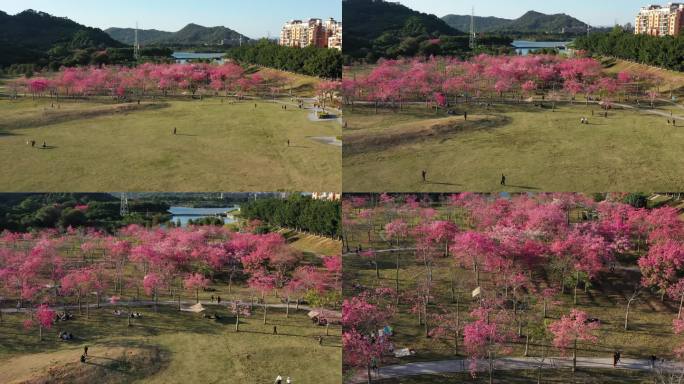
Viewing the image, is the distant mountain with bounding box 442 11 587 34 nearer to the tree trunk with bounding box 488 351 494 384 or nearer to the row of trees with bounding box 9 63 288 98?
the tree trunk with bounding box 488 351 494 384

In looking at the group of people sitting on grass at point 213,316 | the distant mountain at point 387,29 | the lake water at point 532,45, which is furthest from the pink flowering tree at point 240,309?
the lake water at point 532,45

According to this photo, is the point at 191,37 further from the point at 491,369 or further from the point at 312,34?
the point at 491,369

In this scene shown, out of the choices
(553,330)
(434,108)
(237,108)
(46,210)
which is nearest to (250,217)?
(237,108)

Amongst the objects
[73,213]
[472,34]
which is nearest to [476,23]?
[472,34]

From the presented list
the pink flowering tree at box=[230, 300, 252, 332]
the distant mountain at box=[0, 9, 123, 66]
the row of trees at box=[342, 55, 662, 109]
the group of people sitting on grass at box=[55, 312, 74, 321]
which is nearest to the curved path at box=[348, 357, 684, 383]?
the pink flowering tree at box=[230, 300, 252, 332]

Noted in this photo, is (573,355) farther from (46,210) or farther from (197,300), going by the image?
(46,210)

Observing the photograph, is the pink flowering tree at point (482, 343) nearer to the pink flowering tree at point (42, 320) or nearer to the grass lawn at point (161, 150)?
the grass lawn at point (161, 150)
